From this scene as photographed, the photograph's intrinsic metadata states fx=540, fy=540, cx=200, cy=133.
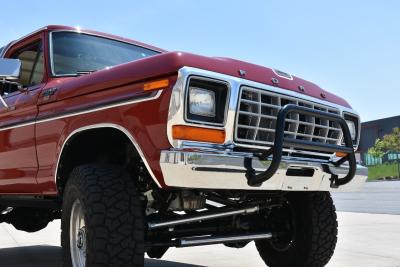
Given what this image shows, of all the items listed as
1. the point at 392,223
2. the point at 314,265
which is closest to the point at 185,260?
the point at 314,265

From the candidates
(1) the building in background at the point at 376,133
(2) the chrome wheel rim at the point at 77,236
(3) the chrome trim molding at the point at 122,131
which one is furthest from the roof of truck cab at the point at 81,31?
(1) the building in background at the point at 376,133

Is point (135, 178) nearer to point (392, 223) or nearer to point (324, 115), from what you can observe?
point (324, 115)

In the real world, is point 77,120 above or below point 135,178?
above

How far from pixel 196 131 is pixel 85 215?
0.86m

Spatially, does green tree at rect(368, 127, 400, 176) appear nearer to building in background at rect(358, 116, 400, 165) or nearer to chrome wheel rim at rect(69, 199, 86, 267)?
building in background at rect(358, 116, 400, 165)

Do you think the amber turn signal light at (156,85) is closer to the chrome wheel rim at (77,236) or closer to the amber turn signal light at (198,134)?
the amber turn signal light at (198,134)

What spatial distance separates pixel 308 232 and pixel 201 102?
1766 millimetres

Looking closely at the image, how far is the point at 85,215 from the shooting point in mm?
3297

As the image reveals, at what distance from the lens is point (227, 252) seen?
6191 mm

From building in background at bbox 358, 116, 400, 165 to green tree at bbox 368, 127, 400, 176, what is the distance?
48.4 inches

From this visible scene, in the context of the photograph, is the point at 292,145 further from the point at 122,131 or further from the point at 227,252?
the point at 227,252

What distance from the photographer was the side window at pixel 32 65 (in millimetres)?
4602

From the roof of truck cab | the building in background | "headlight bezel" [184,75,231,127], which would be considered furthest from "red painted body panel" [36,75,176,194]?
the building in background

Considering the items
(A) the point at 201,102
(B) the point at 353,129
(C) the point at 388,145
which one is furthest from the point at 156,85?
(C) the point at 388,145
